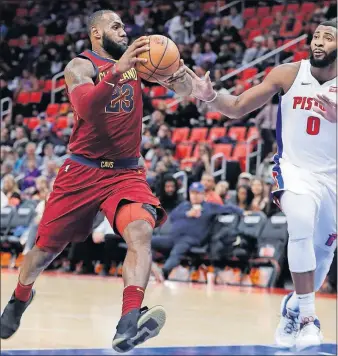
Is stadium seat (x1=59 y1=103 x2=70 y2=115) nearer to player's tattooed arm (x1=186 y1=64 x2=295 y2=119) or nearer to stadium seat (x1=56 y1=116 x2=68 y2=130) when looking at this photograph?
stadium seat (x1=56 y1=116 x2=68 y2=130)

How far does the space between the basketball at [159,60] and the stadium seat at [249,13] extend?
1716 centimetres

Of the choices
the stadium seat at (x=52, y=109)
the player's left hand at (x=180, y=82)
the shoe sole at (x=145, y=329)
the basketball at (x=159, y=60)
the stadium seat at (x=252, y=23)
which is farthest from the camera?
the stadium seat at (x=52, y=109)

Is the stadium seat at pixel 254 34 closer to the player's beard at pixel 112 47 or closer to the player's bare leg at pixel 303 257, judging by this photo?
the player's bare leg at pixel 303 257

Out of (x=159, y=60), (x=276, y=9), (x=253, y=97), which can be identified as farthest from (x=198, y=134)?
(x=159, y=60)

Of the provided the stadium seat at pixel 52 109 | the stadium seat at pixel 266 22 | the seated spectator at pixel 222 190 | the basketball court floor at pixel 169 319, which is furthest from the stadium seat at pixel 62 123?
the seated spectator at pixel 222 190

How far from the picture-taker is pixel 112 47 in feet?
22.9

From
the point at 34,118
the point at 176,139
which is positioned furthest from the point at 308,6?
the point at 34,118

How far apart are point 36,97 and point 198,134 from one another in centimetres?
695

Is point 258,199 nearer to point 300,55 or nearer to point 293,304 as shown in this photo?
point 300,55

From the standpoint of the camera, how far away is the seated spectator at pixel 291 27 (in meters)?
Result: 21.3

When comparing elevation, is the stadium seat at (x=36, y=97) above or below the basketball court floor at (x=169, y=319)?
below

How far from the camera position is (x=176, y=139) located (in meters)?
19.8

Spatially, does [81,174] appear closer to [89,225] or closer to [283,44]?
[89,225]

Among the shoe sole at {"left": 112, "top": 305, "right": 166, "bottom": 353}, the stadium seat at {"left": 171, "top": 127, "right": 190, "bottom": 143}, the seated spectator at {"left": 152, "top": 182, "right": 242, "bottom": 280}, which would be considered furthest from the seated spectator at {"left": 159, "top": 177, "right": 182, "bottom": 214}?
the shoe sole at {"left": 112, "top": 305, "right": 166, "bottom": 353}
